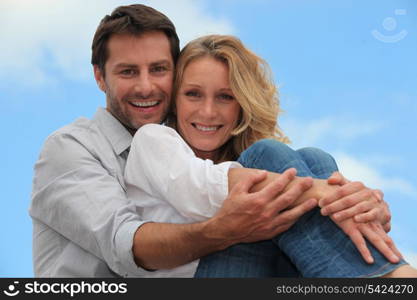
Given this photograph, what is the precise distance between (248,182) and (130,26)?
158 centimetres

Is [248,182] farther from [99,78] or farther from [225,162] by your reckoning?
[99,78]

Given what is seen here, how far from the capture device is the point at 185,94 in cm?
335

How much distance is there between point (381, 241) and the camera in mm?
2254

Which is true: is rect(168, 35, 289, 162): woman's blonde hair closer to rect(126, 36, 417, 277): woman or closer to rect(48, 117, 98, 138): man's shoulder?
rect(126, 36, 417, 277): woman

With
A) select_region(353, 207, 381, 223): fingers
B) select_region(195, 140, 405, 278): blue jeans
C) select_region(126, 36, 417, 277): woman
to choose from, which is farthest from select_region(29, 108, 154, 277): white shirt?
select_region(353, 207, 381, 223): fingers

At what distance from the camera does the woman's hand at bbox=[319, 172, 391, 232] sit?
228 centimetres

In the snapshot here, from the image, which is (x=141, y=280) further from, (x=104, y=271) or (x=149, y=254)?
(x=104, y=271)

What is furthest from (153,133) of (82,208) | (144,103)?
(144,103)

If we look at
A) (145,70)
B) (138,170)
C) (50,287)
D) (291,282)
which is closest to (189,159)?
(138,170)

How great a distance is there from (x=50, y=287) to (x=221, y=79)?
4.80ft

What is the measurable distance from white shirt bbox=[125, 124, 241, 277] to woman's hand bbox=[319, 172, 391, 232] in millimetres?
435

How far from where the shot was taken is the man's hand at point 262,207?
7.60ft

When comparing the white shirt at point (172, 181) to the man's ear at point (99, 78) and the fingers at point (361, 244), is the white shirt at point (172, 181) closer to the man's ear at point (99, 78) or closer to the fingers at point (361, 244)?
the fingers at point (361, 244)

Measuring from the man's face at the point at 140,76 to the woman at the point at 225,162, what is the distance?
0.10 meters
